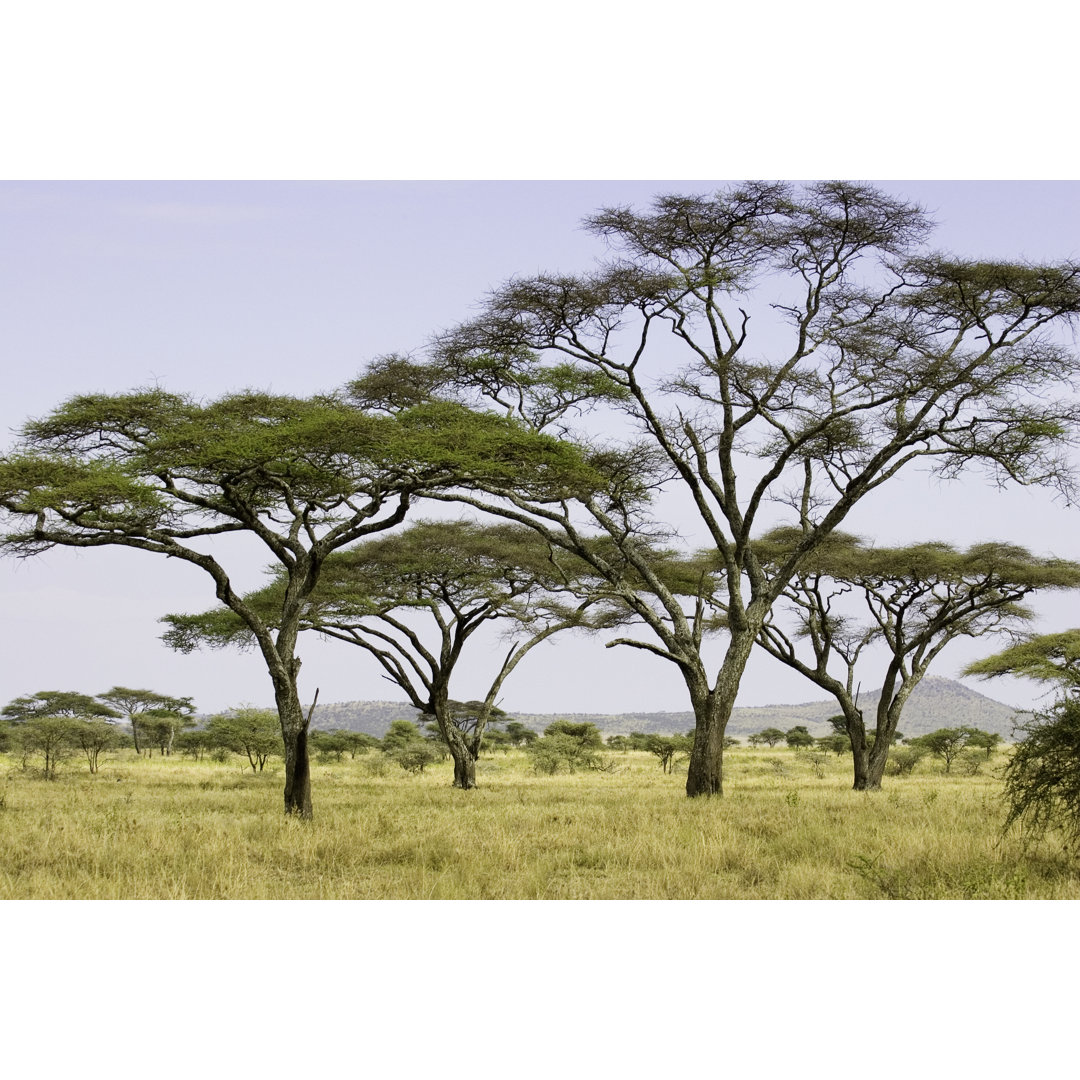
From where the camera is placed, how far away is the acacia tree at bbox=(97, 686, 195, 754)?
4397 cm

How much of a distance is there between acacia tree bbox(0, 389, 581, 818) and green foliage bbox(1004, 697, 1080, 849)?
25.8ft

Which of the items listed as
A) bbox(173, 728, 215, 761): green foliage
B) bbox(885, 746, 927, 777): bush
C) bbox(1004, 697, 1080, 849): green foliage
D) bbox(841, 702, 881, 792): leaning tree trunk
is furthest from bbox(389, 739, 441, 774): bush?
bbox(1004, 697, 1080, 849): green foliage

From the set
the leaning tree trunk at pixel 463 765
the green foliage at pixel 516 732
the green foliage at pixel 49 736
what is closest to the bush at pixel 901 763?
the leaning tree trunk at pixel 463 765

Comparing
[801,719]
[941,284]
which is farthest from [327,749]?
[801,719]

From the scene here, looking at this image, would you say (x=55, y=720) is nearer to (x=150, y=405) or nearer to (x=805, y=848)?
(x=150, y=405)

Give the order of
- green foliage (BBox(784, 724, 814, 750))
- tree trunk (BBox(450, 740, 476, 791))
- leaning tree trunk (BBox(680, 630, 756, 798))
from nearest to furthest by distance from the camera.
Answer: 1. leaning tree trunk (BBox(680, 630, 756, 798))
2. tree trunk (BBox(450, 740, 476, 791))
3. green foliage (BBox(784, 724, 814, 750))

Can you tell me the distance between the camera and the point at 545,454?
49.4 feet

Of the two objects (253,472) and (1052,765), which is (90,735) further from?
(1052,765)

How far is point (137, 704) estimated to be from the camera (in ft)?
152

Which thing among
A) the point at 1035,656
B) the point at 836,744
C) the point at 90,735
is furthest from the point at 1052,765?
the point at 836,744

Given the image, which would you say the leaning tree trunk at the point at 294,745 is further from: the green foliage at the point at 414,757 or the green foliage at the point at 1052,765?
the green foliage at the point at 414,757

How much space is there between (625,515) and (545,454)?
3933 mm

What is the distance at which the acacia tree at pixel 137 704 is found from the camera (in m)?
44.0

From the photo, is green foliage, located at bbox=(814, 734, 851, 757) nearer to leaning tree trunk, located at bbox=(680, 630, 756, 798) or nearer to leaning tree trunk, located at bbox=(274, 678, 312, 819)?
leaning tree trunk, located at bbox=(680, 630, 756, 798)
